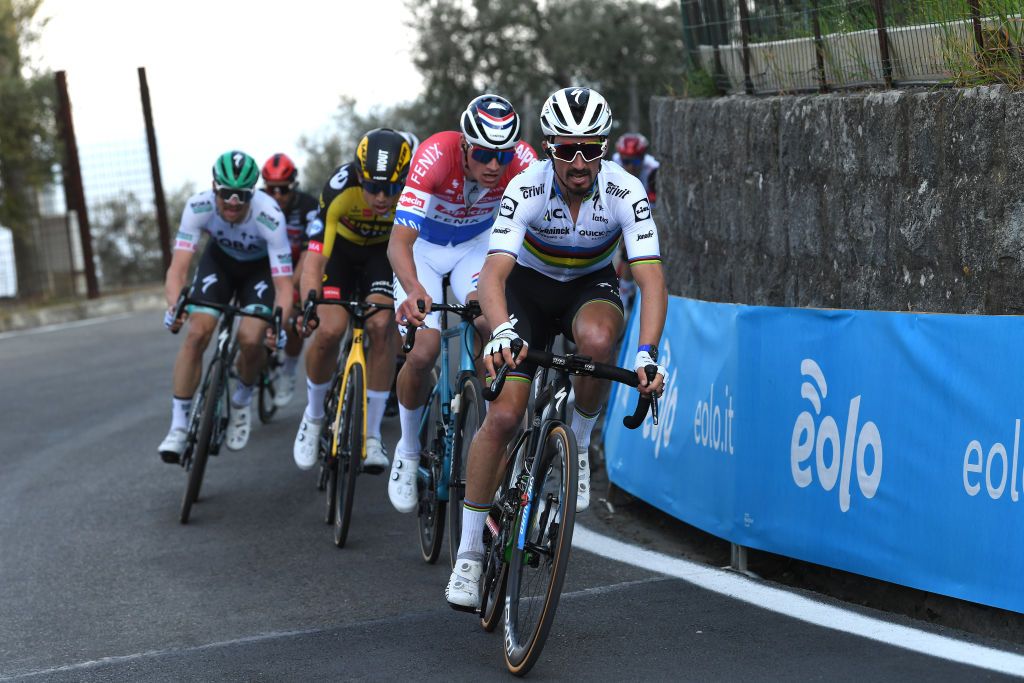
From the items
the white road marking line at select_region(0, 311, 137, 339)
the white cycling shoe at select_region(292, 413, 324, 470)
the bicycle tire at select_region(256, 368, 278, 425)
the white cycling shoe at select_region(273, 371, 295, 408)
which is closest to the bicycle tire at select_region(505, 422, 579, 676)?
the white cycling shoe at select_region(292, 413, 324, 470)

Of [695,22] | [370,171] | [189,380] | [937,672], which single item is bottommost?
[937,672]

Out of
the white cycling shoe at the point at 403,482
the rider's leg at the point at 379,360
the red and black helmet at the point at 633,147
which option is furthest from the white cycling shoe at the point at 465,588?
the red and black helmet at the point at 633,147

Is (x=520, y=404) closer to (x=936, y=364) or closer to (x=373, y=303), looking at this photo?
(x=936, y=364)

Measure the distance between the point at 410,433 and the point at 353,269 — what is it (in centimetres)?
203

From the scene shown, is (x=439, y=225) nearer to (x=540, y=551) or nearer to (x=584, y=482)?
(x=584, y=482)

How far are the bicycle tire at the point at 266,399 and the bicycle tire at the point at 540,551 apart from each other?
6.25 metres

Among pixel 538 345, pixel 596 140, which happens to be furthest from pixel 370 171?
pixel 596 140

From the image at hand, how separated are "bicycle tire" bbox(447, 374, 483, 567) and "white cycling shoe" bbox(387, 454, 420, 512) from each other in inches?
18.3

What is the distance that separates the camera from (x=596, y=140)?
18.0 feet

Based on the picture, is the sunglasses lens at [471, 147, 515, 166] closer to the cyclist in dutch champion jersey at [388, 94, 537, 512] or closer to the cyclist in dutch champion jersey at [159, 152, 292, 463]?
the cyclist in dutch champion jersey at [388, 94, 537, 512]

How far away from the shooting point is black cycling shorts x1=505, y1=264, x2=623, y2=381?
19.6ft

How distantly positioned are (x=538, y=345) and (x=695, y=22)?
18.0 feet

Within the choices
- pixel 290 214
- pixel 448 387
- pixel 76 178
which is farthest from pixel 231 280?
pixel 76 178

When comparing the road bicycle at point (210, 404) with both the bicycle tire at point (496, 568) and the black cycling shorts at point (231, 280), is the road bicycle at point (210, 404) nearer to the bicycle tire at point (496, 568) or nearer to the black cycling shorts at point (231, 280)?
the black cycling shorts at point (231, 280)
